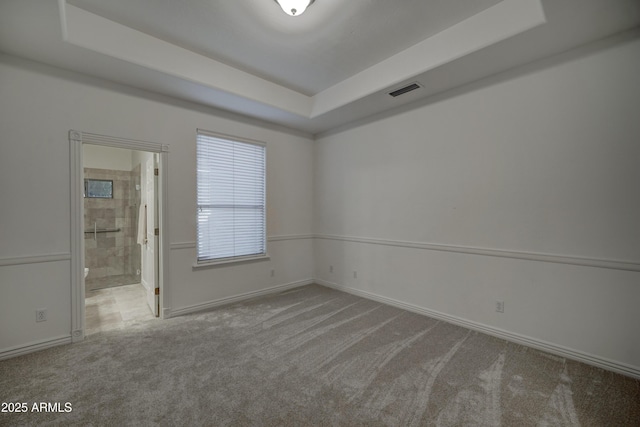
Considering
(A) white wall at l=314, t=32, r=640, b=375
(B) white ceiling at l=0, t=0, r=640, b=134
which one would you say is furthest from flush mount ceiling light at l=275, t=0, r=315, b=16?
(A) white wall at l=314, t=32, r=640, b=375

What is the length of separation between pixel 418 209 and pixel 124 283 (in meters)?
5.27

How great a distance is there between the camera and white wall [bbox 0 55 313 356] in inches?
97.3

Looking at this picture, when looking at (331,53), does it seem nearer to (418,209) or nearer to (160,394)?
(418,209)

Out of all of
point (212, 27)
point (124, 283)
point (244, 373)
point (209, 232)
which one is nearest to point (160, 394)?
point (244, 373)

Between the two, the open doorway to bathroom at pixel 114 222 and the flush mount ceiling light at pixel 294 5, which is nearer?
the flush mount ceiling light at pixel 294 5

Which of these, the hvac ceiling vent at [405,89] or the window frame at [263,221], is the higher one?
the hvac ceiling vent at [405,89]

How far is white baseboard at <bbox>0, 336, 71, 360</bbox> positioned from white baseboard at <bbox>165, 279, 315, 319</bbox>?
945 millimetres

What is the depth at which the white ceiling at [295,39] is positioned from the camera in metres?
2.14

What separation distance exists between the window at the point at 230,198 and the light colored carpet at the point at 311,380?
125 cm

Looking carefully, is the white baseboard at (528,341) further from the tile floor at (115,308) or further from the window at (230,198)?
the tile floor at (115,308)

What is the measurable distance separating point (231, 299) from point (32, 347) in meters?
2.00

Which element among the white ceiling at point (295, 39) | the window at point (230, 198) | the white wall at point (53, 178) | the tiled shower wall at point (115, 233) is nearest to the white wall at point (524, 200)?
the white ceiling at point (295, 39)

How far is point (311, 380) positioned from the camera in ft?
7.01

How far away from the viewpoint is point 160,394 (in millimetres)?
1970
